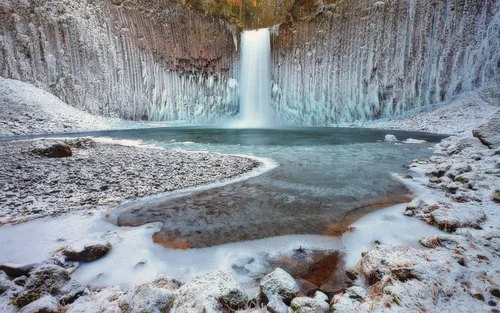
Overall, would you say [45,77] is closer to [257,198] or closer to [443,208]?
[257,198]

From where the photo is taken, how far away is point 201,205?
11.3ft

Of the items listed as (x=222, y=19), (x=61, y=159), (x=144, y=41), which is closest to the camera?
(x=61, y=159)

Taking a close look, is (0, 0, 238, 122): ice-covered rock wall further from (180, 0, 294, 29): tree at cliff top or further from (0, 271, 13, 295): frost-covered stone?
(0, 271, 13, 295): frost-covered stone

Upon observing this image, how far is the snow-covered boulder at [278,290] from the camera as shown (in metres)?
1.55

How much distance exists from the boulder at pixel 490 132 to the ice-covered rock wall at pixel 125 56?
21744mm

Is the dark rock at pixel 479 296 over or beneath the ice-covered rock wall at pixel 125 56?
Result: beneath

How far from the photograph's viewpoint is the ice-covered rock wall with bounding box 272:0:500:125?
15.8m

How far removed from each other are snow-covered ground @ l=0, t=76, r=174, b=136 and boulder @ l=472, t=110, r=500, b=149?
1915cm

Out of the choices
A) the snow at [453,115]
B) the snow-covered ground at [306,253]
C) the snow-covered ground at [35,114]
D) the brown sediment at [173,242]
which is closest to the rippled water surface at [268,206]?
the brown sediment at [173,242]

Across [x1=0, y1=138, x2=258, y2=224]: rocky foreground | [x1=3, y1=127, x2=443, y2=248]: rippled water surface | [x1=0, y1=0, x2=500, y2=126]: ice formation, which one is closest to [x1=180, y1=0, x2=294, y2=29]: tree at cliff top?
[x1=0, y1=0, x2=500, y2=126]: ice formation

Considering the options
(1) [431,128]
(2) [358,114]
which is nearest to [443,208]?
(1) [431,128]

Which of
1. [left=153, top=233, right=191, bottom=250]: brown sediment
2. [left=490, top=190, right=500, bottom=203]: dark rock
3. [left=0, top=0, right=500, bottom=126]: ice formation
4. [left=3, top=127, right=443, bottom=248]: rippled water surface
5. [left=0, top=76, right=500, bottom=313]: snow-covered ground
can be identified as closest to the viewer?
[left=0, top=76, right=500, bottom=313]: snow-covered ground

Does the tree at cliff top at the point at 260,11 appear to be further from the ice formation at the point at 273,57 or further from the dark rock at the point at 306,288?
the dark rock at the point at 306,288

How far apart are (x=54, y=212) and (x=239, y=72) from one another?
25.3 metres
